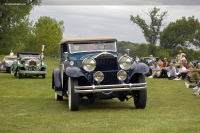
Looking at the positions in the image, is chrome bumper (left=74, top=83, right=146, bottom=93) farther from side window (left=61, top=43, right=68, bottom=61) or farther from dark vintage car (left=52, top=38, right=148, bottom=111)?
side window (left=61, top=43, right=68, bottom=61)

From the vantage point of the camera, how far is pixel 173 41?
64.9m

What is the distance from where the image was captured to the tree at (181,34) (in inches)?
2534

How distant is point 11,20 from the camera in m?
37.0

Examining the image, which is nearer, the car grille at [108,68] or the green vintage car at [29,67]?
the car grille at [108,68]

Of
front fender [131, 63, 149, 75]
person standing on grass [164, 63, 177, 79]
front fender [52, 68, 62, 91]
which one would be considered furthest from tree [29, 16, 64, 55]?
front fender [131, 63, 149, 75]

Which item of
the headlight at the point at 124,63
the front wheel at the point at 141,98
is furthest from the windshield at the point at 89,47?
the front wheel at the point at 141,98

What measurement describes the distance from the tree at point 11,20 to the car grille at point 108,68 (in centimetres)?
2490

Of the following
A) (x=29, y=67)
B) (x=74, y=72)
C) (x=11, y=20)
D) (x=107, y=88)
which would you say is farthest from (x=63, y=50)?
(x=11, y=20)

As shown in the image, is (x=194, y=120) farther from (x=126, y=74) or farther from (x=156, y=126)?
(x=126, y=74)

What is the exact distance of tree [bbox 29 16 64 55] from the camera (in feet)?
234

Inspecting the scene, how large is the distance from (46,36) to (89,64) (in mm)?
64177

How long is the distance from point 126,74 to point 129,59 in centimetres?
41

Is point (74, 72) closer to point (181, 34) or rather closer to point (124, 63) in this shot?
point (124, 63)

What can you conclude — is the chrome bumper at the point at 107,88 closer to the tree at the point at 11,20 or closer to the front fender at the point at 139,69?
the front fender at the point at 139,69
